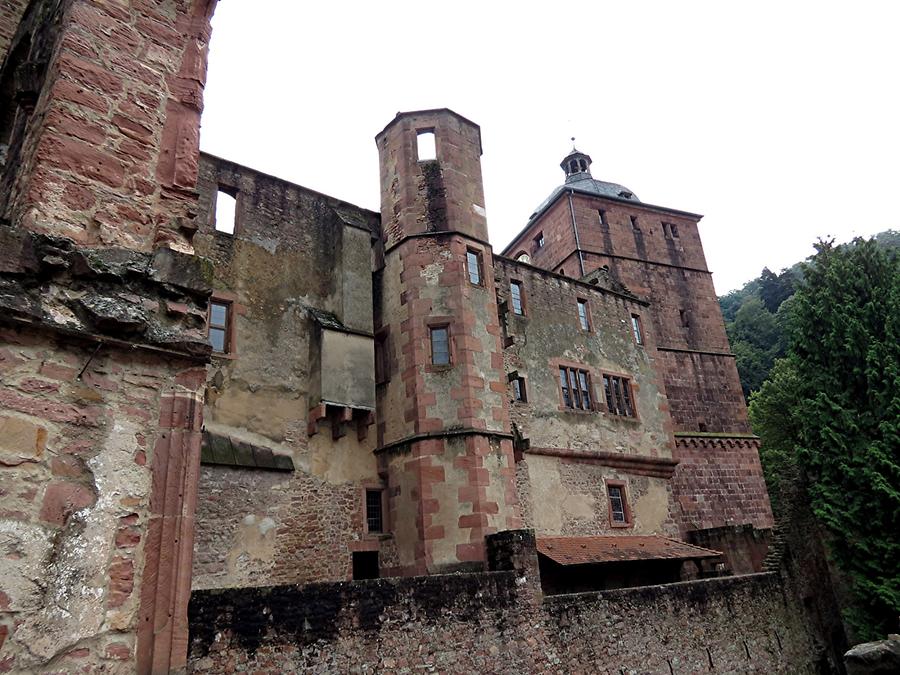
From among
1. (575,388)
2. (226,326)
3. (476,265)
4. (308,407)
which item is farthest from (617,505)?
(226,326)

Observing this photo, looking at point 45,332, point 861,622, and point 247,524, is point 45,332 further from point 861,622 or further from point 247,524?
point 861,622

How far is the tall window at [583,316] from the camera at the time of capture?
20.3m

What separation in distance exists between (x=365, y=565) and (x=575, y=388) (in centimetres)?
847

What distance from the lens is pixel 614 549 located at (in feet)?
52.2

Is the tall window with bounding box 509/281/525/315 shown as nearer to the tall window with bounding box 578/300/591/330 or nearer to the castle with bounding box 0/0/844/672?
the castle with bounding box 0/0/844/672

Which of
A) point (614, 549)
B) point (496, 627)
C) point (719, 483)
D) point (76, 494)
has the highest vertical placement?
point (719, 483)

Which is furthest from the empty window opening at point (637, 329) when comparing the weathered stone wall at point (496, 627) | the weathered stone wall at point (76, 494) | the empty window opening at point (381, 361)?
the weathered stone wall at point (76, 494)

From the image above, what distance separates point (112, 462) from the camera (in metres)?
3.84

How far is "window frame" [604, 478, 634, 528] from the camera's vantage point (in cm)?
1807

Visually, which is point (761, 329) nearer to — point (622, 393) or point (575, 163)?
point (575, 163)

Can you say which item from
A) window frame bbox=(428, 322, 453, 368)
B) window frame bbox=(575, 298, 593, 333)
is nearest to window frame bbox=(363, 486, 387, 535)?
window frame bbox=(428, 322, 453, 368)

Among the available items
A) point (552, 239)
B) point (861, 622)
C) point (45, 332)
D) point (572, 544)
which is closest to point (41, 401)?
point (45, 332)

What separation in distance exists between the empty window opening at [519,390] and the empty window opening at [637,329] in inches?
237

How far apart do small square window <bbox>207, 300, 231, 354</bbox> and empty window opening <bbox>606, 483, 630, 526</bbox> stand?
1156cm
